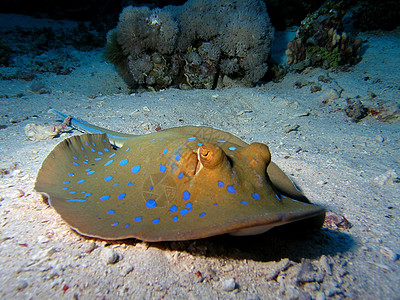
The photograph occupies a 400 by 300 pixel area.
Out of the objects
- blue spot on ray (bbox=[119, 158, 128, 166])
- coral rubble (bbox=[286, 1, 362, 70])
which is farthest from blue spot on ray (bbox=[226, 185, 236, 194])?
coral rubble (bbox=[286, 1, 362, 70])

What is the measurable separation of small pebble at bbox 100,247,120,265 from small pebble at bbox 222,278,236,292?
2.99 ft

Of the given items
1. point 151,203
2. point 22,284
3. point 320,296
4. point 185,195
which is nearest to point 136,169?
point 151,203

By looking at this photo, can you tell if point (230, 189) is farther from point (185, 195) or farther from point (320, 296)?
point (320, 296)

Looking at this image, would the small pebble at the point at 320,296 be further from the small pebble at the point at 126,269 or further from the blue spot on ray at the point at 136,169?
the blue spot on ray at the point at 136,169

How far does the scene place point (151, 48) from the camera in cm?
793

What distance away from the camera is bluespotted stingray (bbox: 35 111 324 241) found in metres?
1.50

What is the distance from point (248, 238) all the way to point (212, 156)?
1.01 m

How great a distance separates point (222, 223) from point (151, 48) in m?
8.16

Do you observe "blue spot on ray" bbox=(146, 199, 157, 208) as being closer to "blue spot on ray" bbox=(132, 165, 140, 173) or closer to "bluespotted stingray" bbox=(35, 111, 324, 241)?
"bluespotted stingray" bbox=(35, 111, 324, 241)

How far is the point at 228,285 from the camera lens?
1595 millimetres

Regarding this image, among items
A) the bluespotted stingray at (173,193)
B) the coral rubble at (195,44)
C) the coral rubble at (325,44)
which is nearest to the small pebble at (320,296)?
the bluespotted stingray at (173,193)

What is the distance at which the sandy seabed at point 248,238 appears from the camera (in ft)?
5.16

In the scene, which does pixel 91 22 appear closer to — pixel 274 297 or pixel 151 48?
pixel 151 48

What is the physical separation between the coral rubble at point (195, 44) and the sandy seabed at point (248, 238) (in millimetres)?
2129
